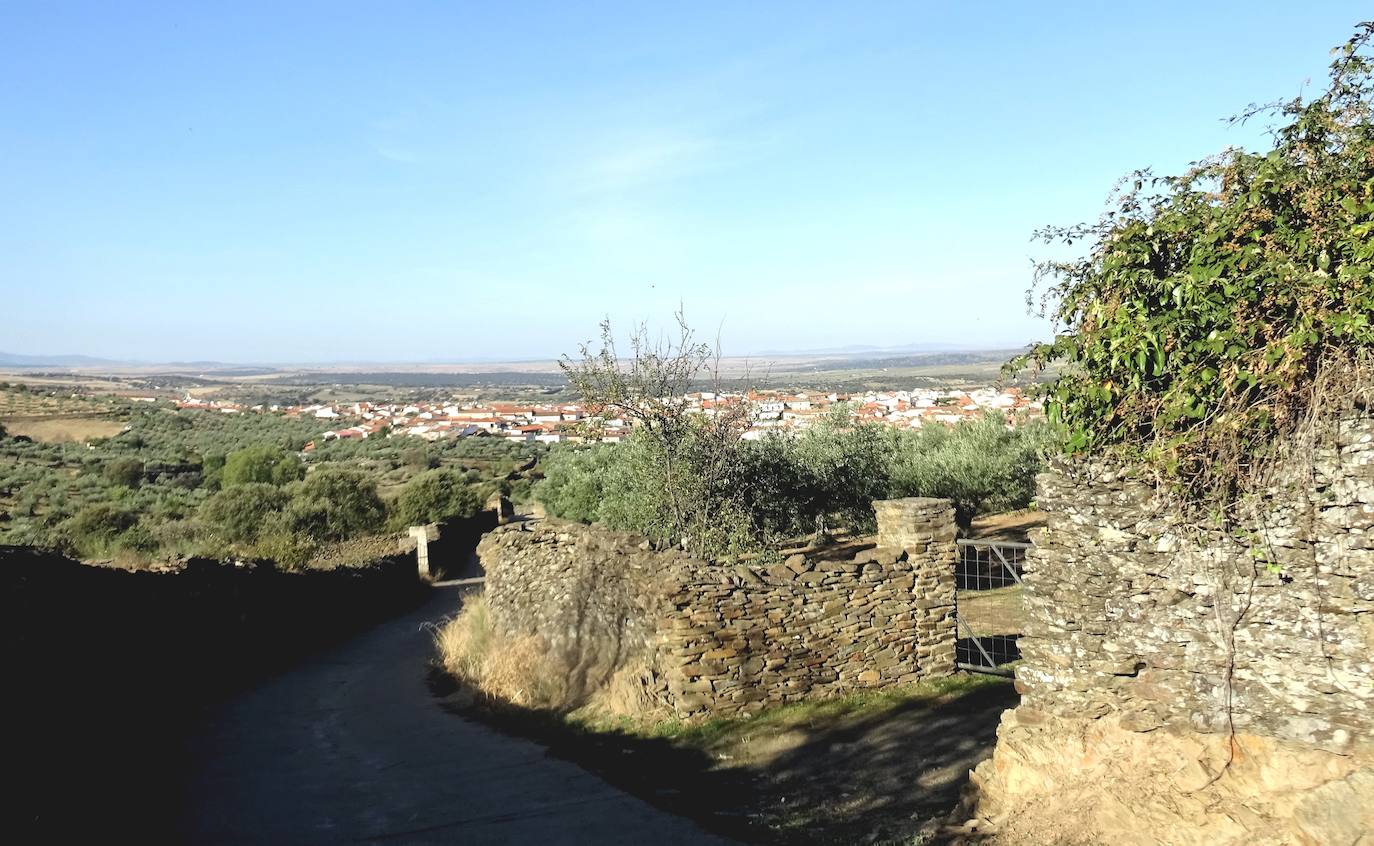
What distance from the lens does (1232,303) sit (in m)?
5.62

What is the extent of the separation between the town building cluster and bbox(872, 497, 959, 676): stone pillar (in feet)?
6.08

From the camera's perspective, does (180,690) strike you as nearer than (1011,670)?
No

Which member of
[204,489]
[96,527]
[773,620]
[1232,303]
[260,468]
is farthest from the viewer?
[260,468]

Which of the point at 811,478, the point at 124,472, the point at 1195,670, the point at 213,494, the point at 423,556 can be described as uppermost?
the point at 1195,670

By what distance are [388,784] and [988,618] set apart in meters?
10.7

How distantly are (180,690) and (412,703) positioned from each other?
414 cm

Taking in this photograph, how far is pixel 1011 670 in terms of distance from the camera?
37.3 ft

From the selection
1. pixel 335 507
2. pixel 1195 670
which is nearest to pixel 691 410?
pixel 1195 670

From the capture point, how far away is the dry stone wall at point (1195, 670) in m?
5.32

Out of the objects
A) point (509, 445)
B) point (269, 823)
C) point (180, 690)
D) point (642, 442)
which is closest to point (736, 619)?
point (269, 823)

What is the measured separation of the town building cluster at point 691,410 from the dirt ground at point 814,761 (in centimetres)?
337

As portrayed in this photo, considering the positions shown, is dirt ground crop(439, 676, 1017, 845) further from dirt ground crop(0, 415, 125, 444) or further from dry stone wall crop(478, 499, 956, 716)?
dirt ground crop(0, 415, 125, 444)

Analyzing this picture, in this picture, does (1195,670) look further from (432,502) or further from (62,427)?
(62,427)

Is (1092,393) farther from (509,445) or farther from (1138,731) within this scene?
(509,445)
